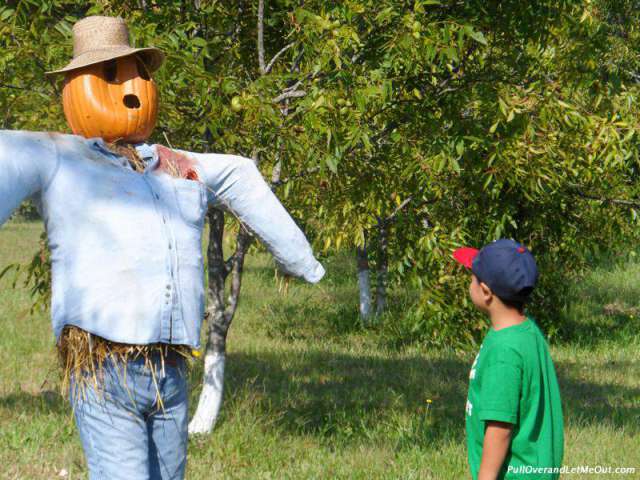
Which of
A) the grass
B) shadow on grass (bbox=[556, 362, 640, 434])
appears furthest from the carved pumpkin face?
shadow on grass (bbox=[556, 362, 640, 434])

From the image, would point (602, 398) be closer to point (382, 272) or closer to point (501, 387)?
point (382, 272)

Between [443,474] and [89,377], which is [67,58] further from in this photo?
[443,474]

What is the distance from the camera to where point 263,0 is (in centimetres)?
598

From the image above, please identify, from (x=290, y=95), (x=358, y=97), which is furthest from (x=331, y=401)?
(x=358, y=97)

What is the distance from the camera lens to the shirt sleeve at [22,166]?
289 centimetres

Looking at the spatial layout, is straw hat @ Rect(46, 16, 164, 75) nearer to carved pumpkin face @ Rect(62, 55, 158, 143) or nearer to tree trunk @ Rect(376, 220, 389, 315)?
carved pumpkin face @ Rect(62, 55, 158, 143)

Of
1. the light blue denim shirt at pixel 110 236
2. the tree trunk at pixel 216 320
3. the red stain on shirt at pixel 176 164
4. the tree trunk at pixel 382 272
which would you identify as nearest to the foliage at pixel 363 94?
the tree trunk at pixel 216 320

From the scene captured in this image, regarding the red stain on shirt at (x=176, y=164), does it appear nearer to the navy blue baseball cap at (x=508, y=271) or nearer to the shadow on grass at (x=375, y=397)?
the navy blue baseball cap at (x=508, y=271)

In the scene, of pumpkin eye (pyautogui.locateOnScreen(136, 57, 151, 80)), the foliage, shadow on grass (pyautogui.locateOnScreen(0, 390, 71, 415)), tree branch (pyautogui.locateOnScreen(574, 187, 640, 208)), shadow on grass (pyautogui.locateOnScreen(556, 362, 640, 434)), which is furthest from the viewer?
tree branch (pyautogui.locateOnScreen(574, 187, 640, 208))

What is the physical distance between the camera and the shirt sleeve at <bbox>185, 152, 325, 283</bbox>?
3.37 metres

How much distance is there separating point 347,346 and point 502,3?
19.8 ft

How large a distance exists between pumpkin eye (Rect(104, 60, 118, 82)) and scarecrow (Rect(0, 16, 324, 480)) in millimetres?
95

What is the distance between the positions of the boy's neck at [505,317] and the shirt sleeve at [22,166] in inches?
63.6

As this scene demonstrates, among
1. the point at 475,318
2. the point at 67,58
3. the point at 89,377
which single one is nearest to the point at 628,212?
the point at 475,318
